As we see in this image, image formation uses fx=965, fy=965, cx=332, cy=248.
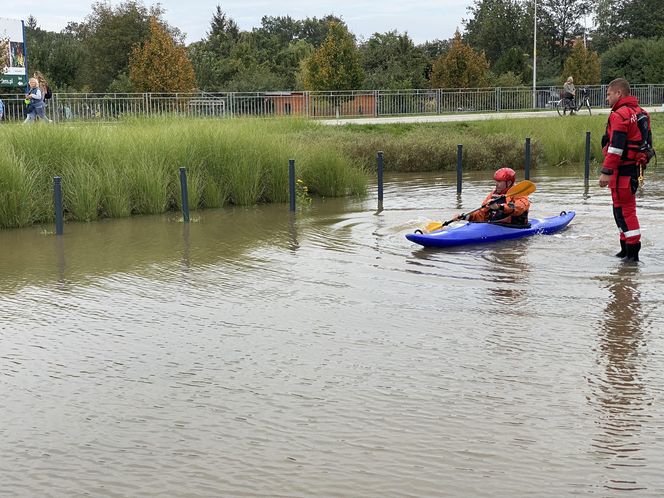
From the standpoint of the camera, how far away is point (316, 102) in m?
39.8

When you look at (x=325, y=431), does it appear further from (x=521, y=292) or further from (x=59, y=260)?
(x=59, y=260)

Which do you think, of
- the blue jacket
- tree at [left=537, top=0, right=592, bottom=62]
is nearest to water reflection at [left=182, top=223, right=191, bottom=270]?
the blue jacket

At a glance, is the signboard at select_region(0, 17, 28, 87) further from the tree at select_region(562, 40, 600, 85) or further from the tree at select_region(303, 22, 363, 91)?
the tree at select_region(562, 40, 600, 85)

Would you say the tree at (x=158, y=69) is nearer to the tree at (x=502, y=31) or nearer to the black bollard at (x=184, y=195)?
the black bollard at (x=184, y=195)

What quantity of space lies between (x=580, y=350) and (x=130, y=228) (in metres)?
9.10

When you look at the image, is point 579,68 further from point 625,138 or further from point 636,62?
point 625,138

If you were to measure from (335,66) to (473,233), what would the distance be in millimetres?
34951

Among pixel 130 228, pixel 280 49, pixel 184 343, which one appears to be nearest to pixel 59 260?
pixel 130 228

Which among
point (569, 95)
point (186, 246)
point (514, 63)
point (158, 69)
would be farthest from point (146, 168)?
point (514, 63)

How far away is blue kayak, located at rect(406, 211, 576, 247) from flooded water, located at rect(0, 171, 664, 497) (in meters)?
0.21

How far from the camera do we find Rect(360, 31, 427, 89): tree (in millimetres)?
59594

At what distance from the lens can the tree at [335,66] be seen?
150 ft

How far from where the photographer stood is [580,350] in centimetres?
742

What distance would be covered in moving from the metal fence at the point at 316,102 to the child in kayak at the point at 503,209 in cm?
1833
